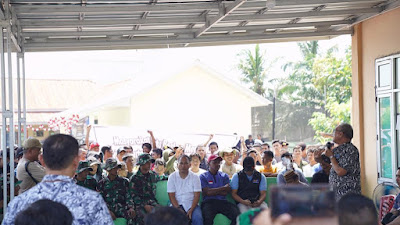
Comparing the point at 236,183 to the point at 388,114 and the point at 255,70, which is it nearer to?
the point at 388,114

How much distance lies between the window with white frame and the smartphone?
10251 millimetres

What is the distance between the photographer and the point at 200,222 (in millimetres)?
10500

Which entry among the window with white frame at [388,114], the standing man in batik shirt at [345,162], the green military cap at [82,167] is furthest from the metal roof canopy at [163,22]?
the standing man in batik shirt at [345,162]

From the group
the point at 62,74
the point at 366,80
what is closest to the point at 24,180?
the point at 366,80

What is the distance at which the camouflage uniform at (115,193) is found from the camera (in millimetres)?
10422

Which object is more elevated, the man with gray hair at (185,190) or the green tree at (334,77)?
the green tree at (334,77)

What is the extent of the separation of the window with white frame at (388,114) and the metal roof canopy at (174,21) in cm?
106

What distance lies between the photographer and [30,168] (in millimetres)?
8320

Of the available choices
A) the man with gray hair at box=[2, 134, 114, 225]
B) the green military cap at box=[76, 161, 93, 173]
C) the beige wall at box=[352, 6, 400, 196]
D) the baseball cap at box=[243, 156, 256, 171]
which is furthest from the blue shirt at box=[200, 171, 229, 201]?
the man with gray hair at box=[2, 134, 114, 225]

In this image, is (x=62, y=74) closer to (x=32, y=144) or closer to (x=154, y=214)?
(x=32, y=144)

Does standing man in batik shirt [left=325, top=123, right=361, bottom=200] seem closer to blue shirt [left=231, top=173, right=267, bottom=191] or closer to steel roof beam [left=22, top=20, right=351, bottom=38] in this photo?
blue shirt [left=231, top=173, right=267, bottom=191]

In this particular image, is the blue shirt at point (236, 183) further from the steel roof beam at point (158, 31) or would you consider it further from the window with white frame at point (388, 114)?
the steel roof beam at point (158, 31)

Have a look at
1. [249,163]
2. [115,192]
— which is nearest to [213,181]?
[249,163]

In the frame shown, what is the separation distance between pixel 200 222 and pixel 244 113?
21228mm
